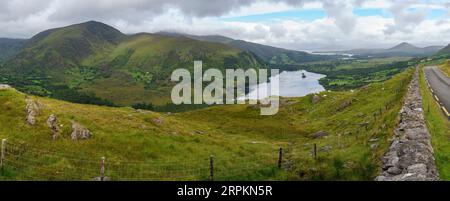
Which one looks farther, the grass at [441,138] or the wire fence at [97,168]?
the wire fence at [97,168]

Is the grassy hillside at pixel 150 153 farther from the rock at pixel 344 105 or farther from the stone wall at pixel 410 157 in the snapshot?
the rock at pixel 344 105

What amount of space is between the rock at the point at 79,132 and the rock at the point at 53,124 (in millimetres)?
1778

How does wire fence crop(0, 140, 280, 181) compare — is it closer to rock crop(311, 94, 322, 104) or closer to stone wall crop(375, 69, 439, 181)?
stone wall crop(375, 69, 439, 181)

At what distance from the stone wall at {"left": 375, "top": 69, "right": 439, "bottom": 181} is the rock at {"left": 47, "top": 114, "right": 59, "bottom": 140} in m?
34.1

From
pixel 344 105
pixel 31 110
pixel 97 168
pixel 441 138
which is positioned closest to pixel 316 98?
pixel 344 105

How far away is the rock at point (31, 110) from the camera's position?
44.8m

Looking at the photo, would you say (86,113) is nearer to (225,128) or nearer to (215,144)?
(215,144)

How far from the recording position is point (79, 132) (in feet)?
146

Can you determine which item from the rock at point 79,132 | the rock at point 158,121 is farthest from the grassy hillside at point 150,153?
the rock at point 79,132

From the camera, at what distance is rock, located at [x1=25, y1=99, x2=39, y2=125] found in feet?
147

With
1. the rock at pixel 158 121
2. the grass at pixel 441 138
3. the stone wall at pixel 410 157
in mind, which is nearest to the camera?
the stone wall at pixel 410 157

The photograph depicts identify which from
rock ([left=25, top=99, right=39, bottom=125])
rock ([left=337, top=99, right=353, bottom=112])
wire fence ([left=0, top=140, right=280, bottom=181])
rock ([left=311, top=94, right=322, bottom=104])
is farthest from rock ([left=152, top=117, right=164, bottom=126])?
rock ([left=311, top=94, right=322, bottom=104])
